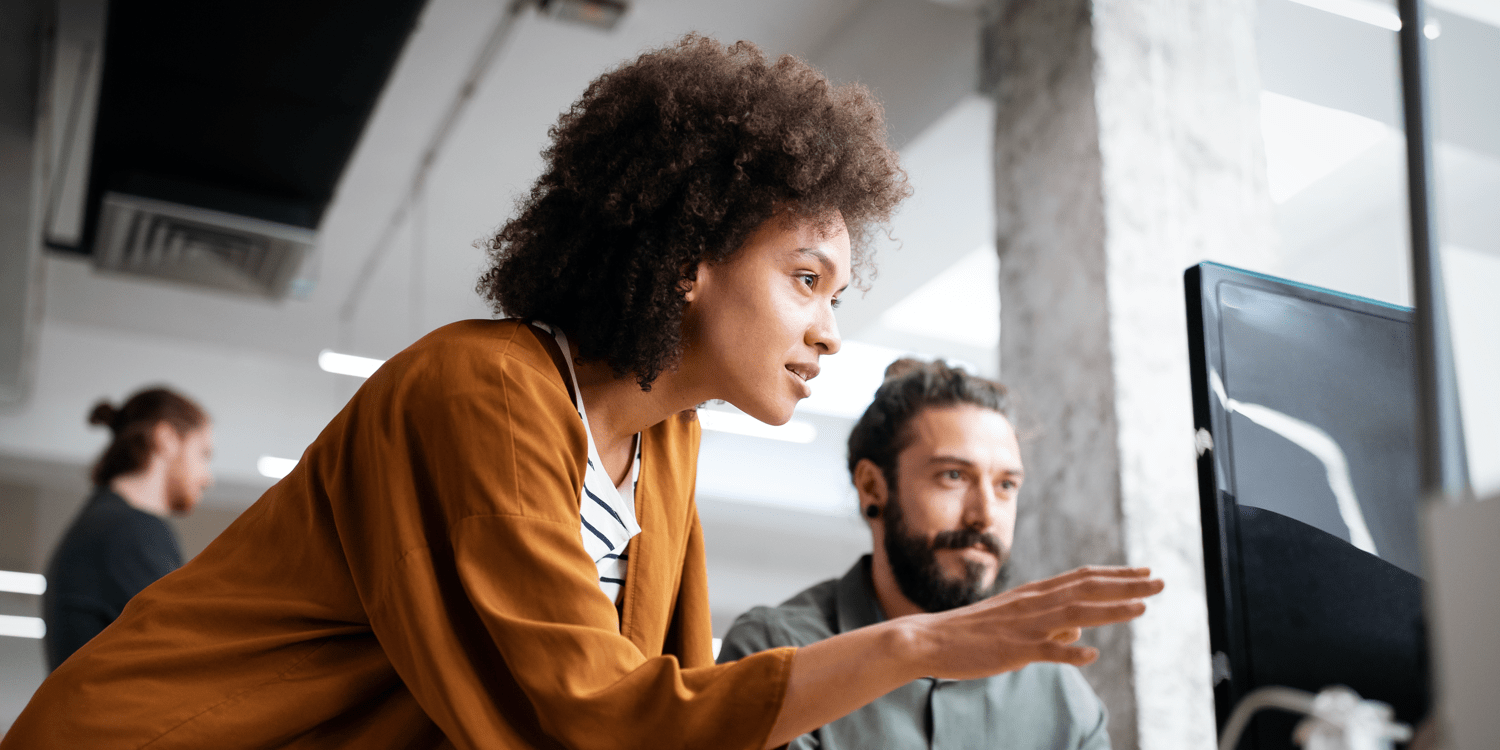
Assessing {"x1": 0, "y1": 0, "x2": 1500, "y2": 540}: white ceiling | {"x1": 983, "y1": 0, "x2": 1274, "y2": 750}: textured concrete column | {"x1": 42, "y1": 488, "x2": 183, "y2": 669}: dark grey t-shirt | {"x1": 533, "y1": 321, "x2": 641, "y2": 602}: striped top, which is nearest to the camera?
{"x1": 533, "y1": 321, "x2": 641, "y2": 602}: striped top

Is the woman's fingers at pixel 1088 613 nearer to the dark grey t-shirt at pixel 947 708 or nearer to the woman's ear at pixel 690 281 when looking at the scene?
the woman's ear at pixel 690 281

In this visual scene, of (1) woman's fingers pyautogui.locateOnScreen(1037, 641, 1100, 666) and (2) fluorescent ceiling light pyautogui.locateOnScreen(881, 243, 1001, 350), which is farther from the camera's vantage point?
(2) fluorescent ceiling light pyautogui.locateOnScreen(881, 243, 1001, 350)

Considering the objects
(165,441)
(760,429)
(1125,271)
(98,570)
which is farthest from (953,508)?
(760,429)

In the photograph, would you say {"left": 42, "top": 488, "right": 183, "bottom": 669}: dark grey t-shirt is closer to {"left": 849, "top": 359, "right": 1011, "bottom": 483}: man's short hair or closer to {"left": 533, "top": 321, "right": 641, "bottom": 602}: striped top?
{"left": 849, "top": 359, "right": 1011, "bottom": 483}: man's short hair

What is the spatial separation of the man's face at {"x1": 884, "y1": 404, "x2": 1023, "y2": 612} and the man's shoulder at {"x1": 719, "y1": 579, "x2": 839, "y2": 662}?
Result: 5.7 inches

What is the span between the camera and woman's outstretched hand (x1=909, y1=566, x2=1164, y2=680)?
88 cm

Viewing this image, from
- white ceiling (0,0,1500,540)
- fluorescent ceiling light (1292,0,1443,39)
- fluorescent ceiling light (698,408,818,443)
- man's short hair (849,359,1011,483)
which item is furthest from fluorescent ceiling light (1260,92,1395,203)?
fluorescent ceiling light (698,408,818,443)

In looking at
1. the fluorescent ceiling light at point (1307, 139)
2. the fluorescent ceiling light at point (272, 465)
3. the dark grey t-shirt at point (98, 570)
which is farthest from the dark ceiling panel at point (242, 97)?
the fluorescent ceiling light at point (272, 465)

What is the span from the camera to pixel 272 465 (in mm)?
7199

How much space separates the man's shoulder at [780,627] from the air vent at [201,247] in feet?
8.06

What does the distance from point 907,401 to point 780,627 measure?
18.9 inches

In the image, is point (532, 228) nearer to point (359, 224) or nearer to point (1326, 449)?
point (1326, 449)

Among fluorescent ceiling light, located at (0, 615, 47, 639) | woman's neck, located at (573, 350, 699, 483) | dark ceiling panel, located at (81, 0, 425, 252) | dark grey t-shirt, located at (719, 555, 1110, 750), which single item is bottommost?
dark grey t-shirt, located at (719, 555, 1110, 750)

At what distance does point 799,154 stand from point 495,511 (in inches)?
21.0
